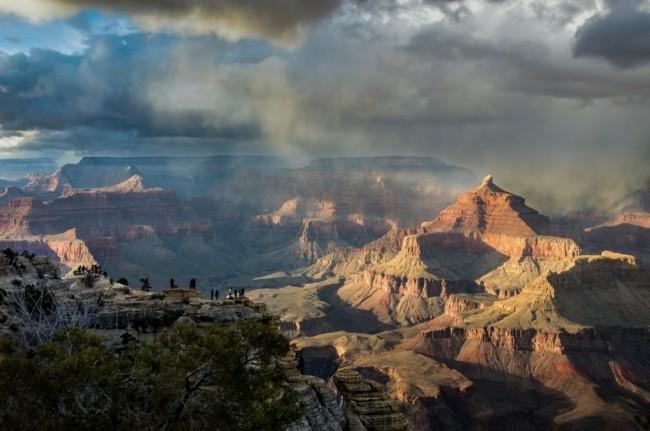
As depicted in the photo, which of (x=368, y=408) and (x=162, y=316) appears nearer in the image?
(x=368, y=408)

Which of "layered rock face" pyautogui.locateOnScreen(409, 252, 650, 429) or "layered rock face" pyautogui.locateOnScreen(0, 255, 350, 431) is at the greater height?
"layered rock face" pyautogui.locateOnScreen(0, 255, 350, 431)

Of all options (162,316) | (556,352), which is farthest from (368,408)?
(556,352)

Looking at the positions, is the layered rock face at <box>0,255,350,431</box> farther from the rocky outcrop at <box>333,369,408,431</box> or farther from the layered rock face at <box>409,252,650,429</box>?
the layered rock face at <box>409,252,650,429</box>

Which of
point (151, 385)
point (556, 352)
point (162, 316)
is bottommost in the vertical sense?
point (556, 352)

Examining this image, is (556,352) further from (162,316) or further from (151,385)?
(151,385)

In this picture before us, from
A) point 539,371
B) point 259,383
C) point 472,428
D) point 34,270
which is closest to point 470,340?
point 539,371

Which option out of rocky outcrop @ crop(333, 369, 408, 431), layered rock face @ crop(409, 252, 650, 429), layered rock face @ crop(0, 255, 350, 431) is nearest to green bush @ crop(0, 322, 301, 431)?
layered rock face @ crop(0, 255, 350, 431)

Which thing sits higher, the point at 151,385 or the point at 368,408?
the point at 151,385

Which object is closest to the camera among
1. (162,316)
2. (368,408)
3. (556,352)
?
(368,408)

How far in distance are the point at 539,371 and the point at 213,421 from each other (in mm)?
160727

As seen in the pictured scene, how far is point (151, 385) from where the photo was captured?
34000 millimetres

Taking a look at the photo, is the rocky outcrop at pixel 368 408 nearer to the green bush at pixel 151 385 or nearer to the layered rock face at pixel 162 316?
the layered rock face at pixel 162 316

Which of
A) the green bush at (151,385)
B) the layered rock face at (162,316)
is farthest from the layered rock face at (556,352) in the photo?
the green bush at (151,385)

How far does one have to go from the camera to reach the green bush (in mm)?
30609
